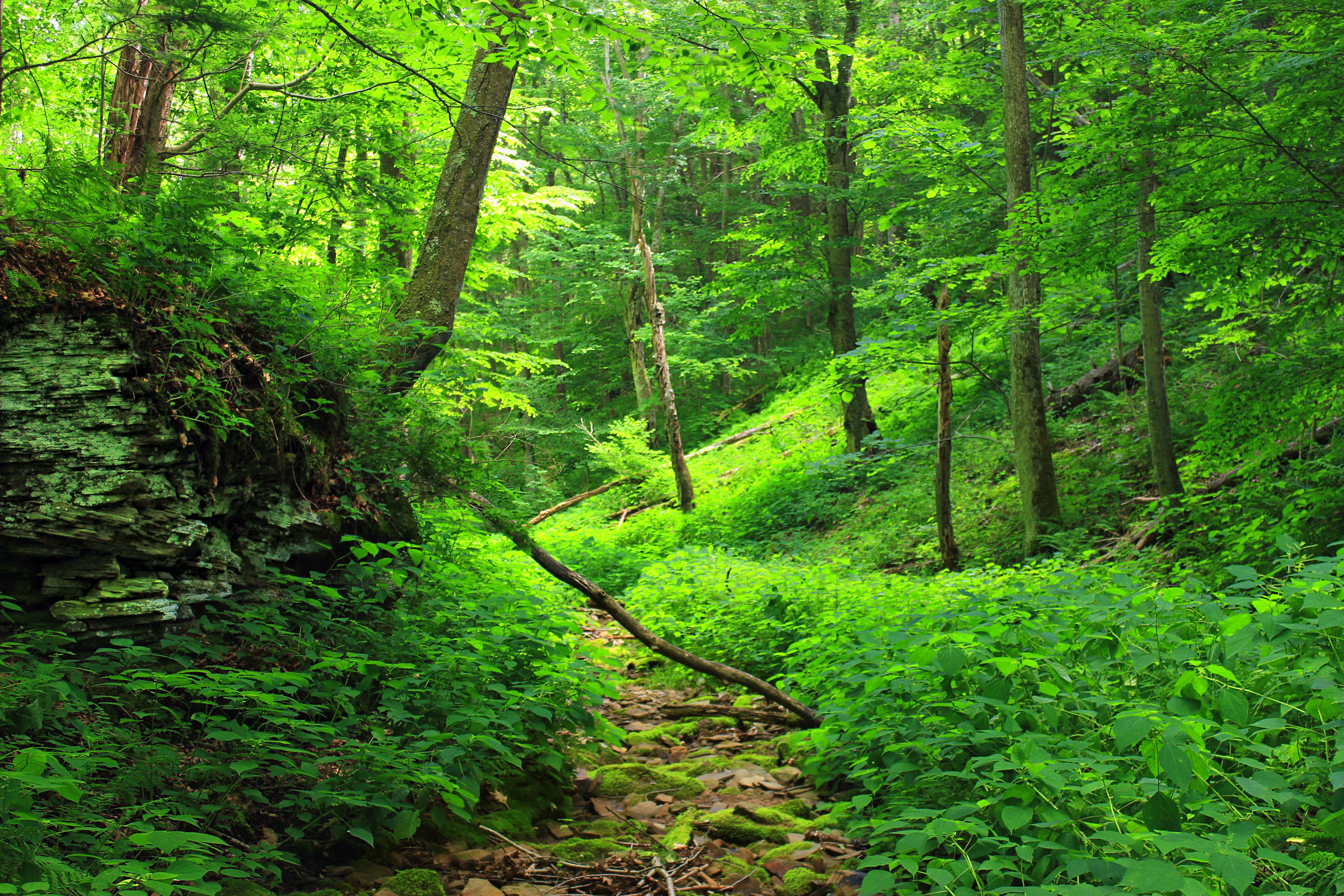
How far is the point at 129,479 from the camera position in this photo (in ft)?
11.2

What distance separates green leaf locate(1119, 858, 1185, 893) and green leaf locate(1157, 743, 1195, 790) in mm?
382

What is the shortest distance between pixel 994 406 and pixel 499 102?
9384mm

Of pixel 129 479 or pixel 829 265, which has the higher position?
pixel 829 265

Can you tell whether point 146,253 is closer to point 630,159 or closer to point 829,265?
point 829,265

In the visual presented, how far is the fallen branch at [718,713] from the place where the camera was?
568 cm

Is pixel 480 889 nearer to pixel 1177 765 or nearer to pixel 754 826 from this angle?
pixel 754 826

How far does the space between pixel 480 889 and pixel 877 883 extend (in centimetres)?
164

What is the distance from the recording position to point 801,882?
3176 millimetres

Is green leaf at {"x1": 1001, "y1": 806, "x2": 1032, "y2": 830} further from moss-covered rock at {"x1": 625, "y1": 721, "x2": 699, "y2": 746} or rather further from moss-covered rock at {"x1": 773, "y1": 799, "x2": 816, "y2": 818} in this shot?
moss-covered rock at {"x1": 625, "y1": 721, "x2": 699, "y2": 746}

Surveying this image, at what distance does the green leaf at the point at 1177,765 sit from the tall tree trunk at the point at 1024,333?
6505 millimetres

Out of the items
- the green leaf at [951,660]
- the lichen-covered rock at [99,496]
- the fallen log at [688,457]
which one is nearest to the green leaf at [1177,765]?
the green leaf at [951,660]

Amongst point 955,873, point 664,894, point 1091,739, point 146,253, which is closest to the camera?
point 955,873

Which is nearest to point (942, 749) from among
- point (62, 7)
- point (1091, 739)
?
point (1091, 739)

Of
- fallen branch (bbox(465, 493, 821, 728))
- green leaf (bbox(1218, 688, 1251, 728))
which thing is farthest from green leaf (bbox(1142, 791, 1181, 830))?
fallen branch (bbox(465, 493, 821, 728))
